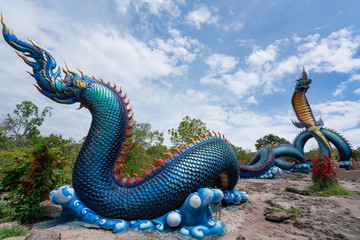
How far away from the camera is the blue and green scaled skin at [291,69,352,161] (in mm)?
11906

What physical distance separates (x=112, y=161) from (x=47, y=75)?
1999mm

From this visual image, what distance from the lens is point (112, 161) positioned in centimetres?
324

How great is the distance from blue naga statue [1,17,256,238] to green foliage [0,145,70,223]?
0.62m

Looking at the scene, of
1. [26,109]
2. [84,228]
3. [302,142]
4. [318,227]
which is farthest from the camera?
[26,109]

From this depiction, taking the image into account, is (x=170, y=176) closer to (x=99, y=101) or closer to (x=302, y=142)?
(x=99, y=101)

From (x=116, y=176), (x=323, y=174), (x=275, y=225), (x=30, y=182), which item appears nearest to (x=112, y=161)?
(x=116, y=176)

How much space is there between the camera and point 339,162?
476 inches

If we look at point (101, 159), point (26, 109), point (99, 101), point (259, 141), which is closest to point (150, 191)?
point (101, 159)

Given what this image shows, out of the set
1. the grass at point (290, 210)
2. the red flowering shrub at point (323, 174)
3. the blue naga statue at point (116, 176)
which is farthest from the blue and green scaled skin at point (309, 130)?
the blue naga statue at point (116, 176)

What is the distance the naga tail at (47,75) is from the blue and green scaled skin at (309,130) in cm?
1372

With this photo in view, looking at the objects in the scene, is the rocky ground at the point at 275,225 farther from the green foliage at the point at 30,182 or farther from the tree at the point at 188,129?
the tree at the point at 188,129

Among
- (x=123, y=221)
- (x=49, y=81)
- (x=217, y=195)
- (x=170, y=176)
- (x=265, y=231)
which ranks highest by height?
(x=49, y=81)

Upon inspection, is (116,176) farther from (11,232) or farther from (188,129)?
(188,129)

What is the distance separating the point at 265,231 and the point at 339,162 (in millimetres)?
12685
